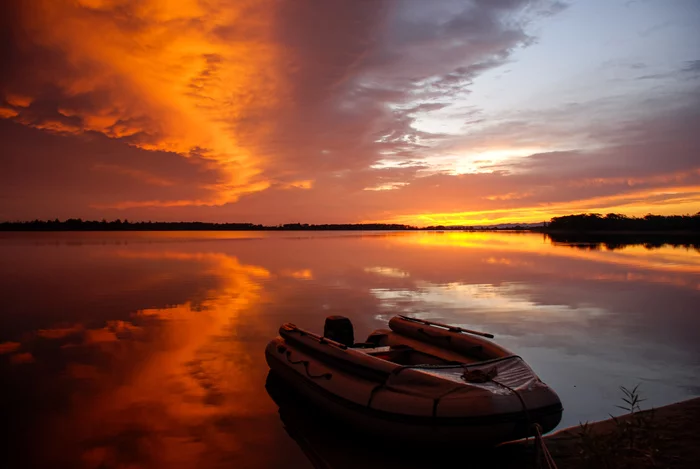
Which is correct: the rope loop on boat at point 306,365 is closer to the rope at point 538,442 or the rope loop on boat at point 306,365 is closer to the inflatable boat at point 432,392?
the inflatable boat at point 432,392

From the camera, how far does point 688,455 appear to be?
454 centimetres

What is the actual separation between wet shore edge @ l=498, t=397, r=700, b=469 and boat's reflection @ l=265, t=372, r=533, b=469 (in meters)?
0.04

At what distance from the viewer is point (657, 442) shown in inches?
168

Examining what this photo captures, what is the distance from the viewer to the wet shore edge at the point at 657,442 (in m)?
4.34

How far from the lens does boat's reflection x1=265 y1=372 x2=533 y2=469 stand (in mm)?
4977

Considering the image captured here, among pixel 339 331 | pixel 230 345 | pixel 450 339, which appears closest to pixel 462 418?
pixel 450 339

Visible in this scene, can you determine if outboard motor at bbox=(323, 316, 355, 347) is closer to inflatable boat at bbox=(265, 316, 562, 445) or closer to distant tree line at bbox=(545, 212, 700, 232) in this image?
inflatable boat at bbox=(265, 316, 562, 445)

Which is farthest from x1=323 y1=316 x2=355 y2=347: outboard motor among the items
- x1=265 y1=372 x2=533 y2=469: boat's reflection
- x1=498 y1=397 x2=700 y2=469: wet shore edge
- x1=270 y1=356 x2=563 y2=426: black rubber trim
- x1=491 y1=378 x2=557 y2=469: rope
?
x1=498 y1=397 x2=700 y2=469: wet shore edge

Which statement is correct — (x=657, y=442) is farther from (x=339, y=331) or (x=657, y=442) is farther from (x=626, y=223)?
(x=626, y=223)

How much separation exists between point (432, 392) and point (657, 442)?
7.09 ft

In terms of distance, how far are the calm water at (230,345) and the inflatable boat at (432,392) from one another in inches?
27.5

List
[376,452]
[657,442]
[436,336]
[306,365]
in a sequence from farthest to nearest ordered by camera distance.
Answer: [436,336] < [306,365] < [376,452] < [657,442]

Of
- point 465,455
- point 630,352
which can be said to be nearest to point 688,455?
point 465,455

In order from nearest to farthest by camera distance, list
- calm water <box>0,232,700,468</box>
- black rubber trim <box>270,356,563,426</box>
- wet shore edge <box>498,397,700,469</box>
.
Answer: wet shore edge <box>498,397,700,469</box> → black rubber trim <box>270,356,563,426</box> → calm water <box>0,232,700,468</box>
